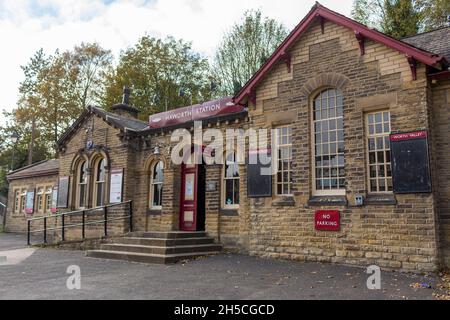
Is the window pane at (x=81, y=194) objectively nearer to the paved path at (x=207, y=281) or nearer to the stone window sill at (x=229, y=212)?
the paved path at (x=207, y=281)

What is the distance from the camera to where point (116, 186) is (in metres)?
15.2

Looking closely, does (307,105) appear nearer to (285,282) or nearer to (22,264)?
(285,282)

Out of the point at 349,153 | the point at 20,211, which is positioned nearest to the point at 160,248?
the point at 349,153

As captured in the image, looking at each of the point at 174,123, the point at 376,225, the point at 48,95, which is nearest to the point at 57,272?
the point at 174,123

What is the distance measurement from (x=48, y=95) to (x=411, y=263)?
30.4 metres

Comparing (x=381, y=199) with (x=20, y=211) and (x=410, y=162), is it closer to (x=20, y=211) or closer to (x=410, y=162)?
(x=410, y=162)

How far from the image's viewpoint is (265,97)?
454 inches

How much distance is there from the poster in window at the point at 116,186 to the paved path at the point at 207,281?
460 centimetres

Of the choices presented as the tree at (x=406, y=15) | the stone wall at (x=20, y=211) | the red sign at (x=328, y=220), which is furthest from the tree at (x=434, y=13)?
the stone wall at (x=20, y=211)

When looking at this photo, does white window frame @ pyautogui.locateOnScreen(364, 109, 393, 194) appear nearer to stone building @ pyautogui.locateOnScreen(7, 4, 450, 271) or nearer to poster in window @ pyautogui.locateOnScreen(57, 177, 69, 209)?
stone building @ pyautogui.locateOnScreen(7, 4, 450, 271)

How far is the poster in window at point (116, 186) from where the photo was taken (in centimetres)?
1502

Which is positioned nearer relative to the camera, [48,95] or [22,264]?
[22,264]

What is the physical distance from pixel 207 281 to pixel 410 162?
16.7 ft

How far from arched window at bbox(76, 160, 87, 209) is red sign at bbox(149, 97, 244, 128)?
4256 millimetres
